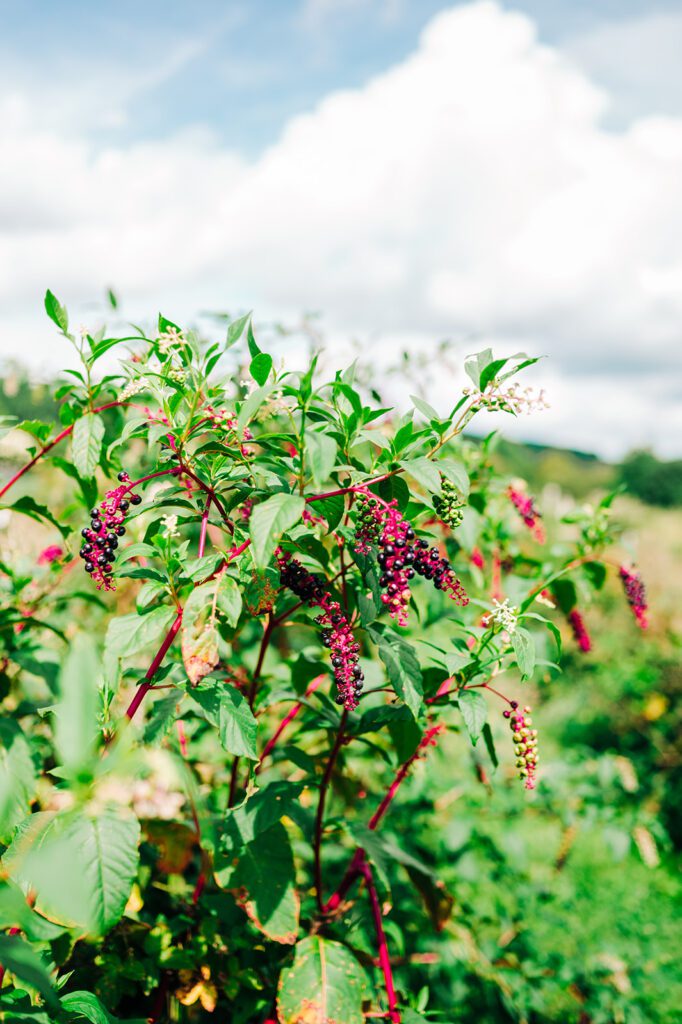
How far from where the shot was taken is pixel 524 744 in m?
1.44

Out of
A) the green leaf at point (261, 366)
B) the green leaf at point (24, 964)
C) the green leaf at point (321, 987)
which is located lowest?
the green leaf at point (321, 987)

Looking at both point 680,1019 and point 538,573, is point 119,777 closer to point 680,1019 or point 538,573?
point 538,573

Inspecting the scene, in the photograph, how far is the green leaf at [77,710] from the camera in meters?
0.71

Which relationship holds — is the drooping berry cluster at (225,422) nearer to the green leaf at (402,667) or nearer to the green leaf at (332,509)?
the green leaf at (332,509)

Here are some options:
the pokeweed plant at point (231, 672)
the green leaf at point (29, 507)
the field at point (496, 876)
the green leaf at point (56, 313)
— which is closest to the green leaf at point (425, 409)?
the pokeweed plant at point (231, 672)

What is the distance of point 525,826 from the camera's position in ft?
21.2

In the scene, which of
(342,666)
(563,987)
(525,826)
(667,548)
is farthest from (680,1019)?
(667,548)

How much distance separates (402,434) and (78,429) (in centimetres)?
74

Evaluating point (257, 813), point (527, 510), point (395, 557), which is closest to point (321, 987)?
point (257, 813)

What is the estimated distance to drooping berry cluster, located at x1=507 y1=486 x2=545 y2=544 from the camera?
2.30 m

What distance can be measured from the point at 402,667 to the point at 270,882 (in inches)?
26.0

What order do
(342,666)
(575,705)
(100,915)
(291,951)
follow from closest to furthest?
(100,915), (342,666), (291,951), (575,705)

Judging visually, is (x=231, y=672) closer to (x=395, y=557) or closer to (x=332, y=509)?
(x=332, y=509)

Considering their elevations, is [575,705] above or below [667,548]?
below
